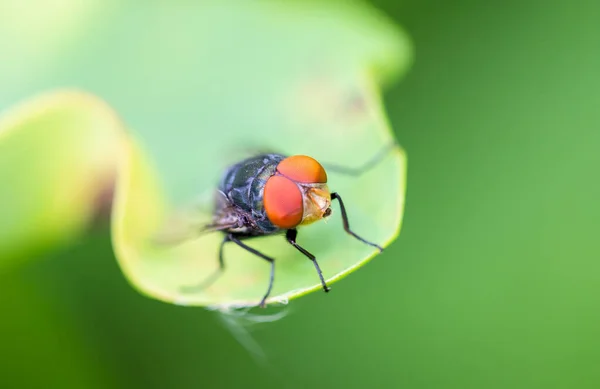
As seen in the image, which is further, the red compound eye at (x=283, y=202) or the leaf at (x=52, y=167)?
the leaf at (x=52, y=167)

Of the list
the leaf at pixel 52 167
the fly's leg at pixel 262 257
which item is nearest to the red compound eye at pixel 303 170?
the fly's leg at pixel 262 257

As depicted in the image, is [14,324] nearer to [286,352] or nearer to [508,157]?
[286,352]

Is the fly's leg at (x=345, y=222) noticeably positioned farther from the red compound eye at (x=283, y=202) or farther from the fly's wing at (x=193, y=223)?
the fly's wing at (x=193, y=223)

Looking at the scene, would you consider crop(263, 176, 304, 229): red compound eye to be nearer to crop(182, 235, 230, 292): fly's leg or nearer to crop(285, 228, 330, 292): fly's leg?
crop(285, 228, 330, 292): fly's leg

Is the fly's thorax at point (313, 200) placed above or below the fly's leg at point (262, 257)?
above

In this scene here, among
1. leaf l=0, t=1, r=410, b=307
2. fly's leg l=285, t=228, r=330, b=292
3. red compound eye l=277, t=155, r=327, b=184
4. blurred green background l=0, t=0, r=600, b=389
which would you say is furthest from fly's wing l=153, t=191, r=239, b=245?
blurred green background l=0, t=0, r=600, b=389
